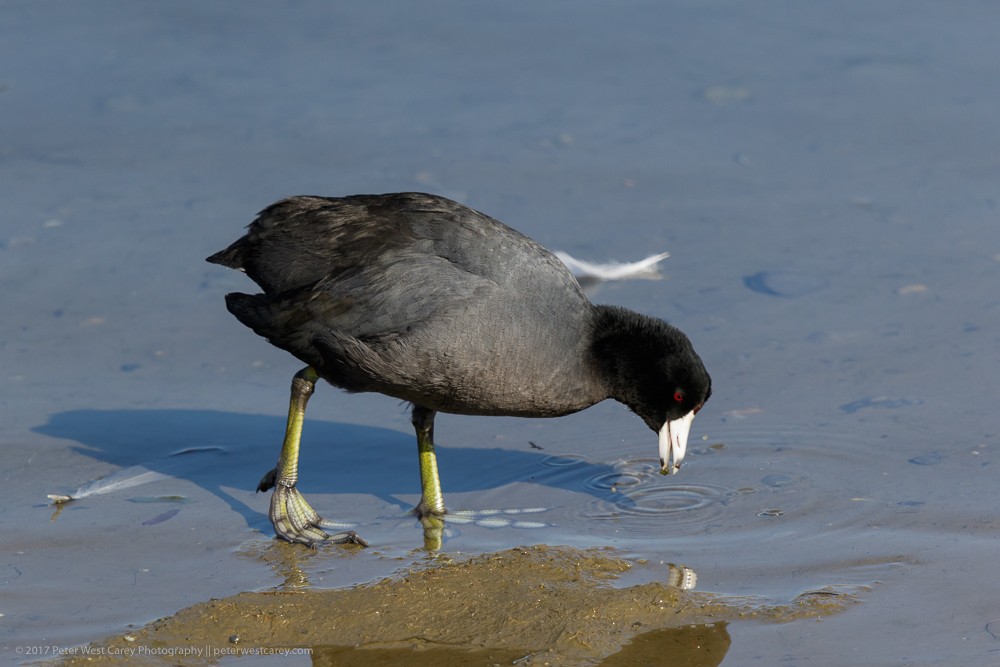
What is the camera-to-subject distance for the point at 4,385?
6.20 metres

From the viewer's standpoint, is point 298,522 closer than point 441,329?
No

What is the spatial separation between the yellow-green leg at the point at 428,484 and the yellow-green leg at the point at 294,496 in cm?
28

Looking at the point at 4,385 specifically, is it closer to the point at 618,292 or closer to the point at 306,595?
the point at 306,595

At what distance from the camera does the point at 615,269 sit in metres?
6.89

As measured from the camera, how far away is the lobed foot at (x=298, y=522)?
5.04 m

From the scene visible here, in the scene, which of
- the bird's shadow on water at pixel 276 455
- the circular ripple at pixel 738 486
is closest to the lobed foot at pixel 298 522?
the bird's shadow on water at pixel 276 455

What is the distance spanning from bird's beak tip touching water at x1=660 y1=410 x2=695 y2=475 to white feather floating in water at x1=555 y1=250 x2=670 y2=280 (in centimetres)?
181

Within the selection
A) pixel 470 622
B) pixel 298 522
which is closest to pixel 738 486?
pixel 470 622

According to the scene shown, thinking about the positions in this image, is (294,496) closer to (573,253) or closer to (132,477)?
(132,477)

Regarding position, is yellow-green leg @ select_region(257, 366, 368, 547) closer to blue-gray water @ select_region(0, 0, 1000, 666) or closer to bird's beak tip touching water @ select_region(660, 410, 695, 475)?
blue-gray water @ select_region(0, 0, 1000, 666)

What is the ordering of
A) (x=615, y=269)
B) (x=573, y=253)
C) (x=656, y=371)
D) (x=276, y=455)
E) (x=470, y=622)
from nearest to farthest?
1. (x=470, y=622)
2. (x=656, y=371)
3. (x=276, y=455)
4. (x=615, y=269)
5. (x=573, y=253)

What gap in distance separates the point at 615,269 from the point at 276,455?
A: 1.99m

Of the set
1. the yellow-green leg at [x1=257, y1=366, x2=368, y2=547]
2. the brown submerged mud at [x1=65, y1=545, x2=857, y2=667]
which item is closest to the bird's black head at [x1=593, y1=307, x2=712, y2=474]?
the brown submerged mud at [x1=65, y1=545, x2=857, y2=667]

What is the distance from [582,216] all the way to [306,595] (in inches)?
138
